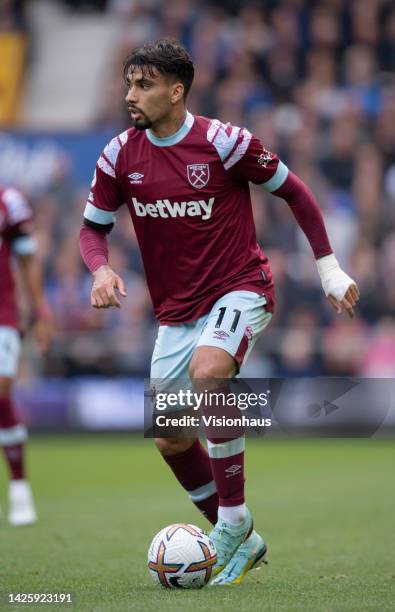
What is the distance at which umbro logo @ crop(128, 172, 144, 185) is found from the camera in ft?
19.7

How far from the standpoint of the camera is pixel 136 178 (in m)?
6.03

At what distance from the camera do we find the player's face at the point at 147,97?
19.4 feet

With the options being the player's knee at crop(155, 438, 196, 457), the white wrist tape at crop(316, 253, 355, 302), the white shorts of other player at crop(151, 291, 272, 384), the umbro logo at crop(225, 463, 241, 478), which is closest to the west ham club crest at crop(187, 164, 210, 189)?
the white shorts of other player at crop(151, 291, 272, 384)

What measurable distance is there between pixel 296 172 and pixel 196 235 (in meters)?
10.4

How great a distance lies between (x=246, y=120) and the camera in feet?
56.4

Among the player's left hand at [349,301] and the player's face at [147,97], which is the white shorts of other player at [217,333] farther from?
the player's face at [147,97]

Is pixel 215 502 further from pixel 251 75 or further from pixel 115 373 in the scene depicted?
pixel 251 75

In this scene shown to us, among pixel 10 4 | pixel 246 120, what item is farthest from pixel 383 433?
pixel 10 4

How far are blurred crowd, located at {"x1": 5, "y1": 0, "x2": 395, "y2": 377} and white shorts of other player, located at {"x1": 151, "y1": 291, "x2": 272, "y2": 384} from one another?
8902 mm

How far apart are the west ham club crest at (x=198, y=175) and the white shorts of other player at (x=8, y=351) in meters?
3.27

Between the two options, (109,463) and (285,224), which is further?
(285,224)

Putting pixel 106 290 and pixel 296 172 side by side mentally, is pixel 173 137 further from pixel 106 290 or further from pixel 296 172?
pixel 296 172

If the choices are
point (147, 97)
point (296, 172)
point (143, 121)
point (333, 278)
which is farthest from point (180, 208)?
point (296, 172)

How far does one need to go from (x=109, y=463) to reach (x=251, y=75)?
747cm
